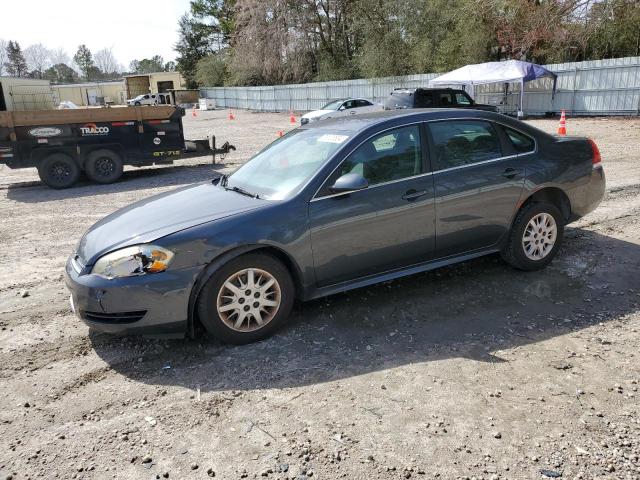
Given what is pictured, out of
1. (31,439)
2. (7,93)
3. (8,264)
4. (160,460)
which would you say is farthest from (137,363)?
(7,93)

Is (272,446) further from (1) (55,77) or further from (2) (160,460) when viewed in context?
(1) (55,77)

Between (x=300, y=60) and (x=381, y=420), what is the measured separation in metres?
45.3

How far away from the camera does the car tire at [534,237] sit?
4.91 meters

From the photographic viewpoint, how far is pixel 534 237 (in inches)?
197

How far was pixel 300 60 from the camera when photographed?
45062 millimetres

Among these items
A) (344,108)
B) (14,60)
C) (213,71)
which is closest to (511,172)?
(344,108)

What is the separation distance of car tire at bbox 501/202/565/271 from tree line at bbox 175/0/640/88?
17.0 m

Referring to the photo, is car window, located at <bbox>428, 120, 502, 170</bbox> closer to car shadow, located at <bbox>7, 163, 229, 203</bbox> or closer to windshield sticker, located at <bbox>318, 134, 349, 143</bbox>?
windshield sticker, located at <bbox>318, 134, 349, 143</bbox>

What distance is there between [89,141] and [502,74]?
19.0m

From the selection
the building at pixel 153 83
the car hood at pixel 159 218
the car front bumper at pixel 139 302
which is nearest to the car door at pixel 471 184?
the car hood at pixel 159 218

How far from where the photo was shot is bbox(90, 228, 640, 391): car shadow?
11.8ft

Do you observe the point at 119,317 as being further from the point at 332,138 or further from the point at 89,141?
the point at 89,141

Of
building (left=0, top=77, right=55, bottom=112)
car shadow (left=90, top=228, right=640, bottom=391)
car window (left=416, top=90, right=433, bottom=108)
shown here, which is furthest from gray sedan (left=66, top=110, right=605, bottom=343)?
car window (left=416, top=90, right=433, bottom=108)

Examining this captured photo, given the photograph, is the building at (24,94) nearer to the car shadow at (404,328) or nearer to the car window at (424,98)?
the car shadow at (404,328)
